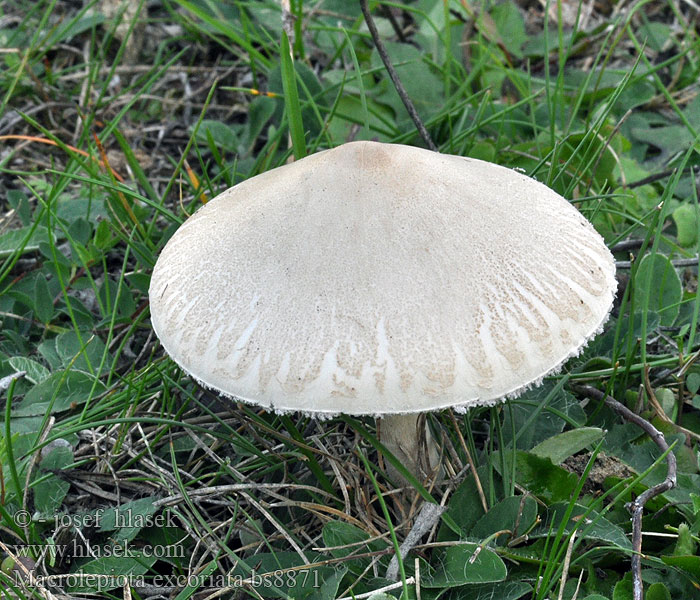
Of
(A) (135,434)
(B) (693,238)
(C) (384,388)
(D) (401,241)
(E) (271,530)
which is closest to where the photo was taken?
(C) (384,388)

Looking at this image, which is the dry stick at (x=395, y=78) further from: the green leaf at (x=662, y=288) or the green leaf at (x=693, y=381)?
the green leaf at (x=693, y=381)

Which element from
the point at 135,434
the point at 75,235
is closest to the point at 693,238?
the point at 135,434

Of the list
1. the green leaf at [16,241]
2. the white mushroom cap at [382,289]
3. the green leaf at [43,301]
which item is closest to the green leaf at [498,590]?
the white mushroom cap at [382,289]

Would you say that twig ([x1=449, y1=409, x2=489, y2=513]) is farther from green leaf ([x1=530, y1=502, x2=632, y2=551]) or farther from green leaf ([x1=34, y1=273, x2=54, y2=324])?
green leaf ([x1=34, y1=273, x2=54, y2=324])

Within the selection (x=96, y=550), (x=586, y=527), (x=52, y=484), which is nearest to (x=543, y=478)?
(x=586, y=527)

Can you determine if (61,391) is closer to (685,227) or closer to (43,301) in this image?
(43,301)

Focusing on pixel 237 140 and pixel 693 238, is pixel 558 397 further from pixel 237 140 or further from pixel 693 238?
pixel 237 140

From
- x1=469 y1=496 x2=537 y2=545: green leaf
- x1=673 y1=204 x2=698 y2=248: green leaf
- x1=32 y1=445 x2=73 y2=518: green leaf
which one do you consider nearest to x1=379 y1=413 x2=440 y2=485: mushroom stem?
x1=469 y1=496 x2=537 y2=545: green leaf
